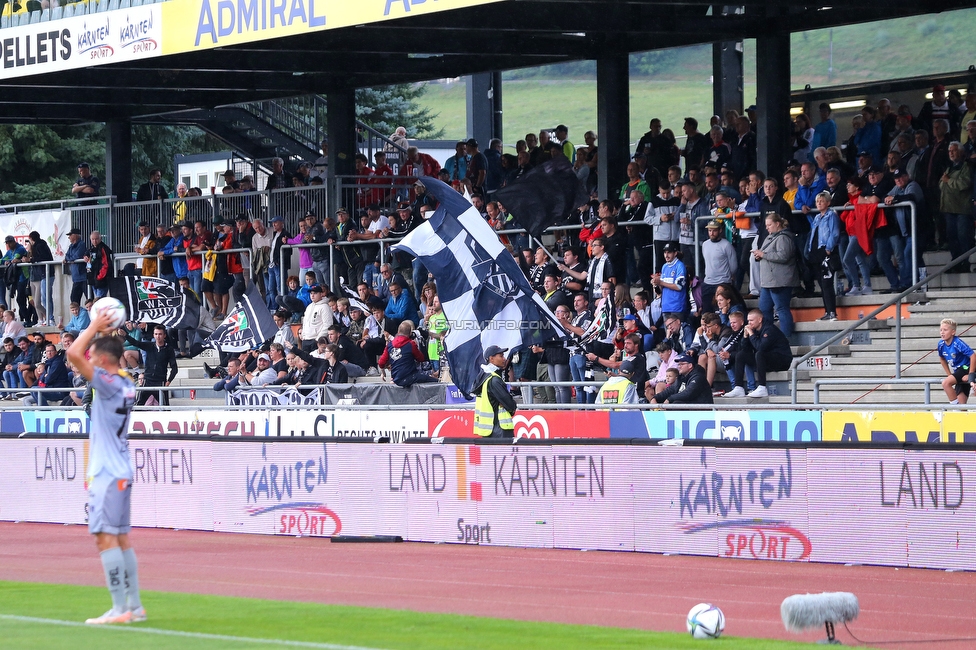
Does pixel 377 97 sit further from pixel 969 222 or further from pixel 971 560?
pixel 971 560

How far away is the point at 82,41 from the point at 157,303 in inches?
203

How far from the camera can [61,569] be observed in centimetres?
1505

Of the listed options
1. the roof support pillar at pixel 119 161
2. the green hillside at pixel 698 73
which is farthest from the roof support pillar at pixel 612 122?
the green hillside at pixel 698 73

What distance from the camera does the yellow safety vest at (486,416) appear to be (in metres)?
17.1

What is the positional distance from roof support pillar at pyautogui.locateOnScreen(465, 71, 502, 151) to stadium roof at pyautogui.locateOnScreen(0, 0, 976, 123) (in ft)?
10.6

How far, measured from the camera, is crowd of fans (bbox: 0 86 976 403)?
65.5ft

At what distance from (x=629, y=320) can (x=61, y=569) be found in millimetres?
8758

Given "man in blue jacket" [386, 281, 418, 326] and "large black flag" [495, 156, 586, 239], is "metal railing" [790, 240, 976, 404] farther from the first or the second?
"man in blue jacket" [386, 281, 418, 326]

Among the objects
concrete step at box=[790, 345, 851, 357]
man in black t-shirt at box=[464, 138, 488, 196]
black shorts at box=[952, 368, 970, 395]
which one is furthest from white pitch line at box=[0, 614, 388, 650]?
man in black t-shirt at box=[464, 138, 488, 196]

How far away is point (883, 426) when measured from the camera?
15.1 metres

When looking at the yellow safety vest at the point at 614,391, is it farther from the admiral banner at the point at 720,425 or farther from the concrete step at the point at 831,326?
the concrete step at the point at 831,326

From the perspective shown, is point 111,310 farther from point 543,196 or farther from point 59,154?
point 59,154

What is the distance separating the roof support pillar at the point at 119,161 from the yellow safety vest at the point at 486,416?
2080cm

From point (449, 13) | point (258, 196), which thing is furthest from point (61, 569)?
point (258, 196)
